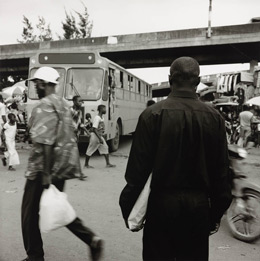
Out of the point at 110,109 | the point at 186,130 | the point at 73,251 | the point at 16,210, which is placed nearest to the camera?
the point at 186,130

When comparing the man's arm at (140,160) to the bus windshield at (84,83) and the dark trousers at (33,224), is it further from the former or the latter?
the bus windshield at (84,83)

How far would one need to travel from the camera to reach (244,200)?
434cm

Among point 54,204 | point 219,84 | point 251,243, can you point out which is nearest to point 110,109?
point 251,243

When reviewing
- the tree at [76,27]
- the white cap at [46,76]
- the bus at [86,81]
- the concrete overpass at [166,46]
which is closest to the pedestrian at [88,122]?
the bus at [86,81]

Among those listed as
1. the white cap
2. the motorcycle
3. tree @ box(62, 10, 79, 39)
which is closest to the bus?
the motorcycle

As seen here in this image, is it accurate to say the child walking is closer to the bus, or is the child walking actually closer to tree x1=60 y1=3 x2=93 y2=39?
the bus

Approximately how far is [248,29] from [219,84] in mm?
5341

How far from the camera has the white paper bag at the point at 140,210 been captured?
7.43 ft

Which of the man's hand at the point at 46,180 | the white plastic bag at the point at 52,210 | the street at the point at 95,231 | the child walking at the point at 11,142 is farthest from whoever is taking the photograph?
the child walking at the point at 11,142

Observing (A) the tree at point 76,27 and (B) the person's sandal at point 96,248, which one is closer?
(B) the person's sandal at point 96,248

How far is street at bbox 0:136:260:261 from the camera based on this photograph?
384 cm

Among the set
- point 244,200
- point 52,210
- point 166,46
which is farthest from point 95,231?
point 166,46

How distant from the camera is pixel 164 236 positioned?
2.26 metres

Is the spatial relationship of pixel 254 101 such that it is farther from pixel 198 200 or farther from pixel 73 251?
pixel 198 200
